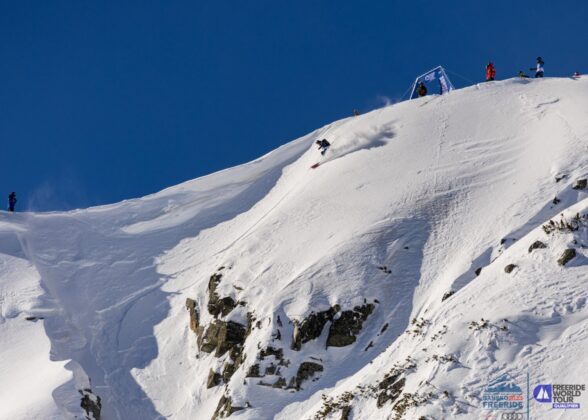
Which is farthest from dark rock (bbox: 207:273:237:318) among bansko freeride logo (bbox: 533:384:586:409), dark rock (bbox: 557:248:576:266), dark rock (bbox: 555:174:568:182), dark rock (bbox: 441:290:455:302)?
bansko freeride logo (bbox: 533:384:586:409)

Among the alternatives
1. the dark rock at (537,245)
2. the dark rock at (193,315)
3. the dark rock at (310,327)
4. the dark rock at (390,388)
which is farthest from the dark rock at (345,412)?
the dark rock at (193,315)

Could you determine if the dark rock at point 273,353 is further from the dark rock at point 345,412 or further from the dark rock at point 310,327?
the dark rock at point 345,412

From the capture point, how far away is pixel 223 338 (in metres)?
34.8

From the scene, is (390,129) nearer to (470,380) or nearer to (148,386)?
(148,386)

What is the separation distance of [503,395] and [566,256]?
575cm

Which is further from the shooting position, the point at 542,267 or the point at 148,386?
the point at 148,386

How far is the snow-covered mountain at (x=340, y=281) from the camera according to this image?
2859cm

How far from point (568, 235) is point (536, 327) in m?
3.95

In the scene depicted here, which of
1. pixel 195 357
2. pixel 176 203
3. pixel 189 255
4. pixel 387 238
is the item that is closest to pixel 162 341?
pixel 195 357

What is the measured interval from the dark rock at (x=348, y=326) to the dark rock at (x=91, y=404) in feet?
25.5

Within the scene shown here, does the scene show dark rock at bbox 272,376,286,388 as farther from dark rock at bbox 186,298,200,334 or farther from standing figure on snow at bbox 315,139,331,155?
standing figure on snow at bbox 315,139,331,155

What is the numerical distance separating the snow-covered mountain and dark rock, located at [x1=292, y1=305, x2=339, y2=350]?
0.04m

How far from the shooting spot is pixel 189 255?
141ft

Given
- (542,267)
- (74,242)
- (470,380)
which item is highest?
(74,242)
